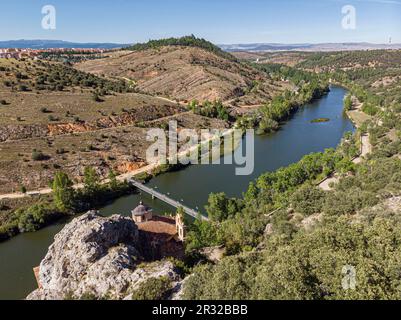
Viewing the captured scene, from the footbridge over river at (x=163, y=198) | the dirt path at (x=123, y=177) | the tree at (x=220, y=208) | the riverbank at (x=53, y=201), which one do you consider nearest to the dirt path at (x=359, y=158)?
the tree at (x=220, y=208)

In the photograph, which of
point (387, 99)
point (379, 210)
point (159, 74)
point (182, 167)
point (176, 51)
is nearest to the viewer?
point (379, 210)

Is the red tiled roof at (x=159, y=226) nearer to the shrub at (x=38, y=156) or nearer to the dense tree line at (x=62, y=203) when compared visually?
the dense tree line at (x=62, y=203)

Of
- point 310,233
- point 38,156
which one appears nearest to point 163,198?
point 38,156

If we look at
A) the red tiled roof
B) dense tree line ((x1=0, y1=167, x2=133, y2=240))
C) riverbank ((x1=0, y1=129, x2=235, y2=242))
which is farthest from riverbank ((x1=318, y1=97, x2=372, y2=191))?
dense tree line ((x1=0, y1=167, x2=133, y2=240))

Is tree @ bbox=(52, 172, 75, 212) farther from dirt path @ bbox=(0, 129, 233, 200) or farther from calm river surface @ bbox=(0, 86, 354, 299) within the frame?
dirt path @ bbox=(0, 129, 233, 200)

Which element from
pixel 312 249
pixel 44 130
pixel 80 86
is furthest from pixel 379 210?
pixel 80 86

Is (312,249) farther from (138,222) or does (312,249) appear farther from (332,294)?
(138,222)
